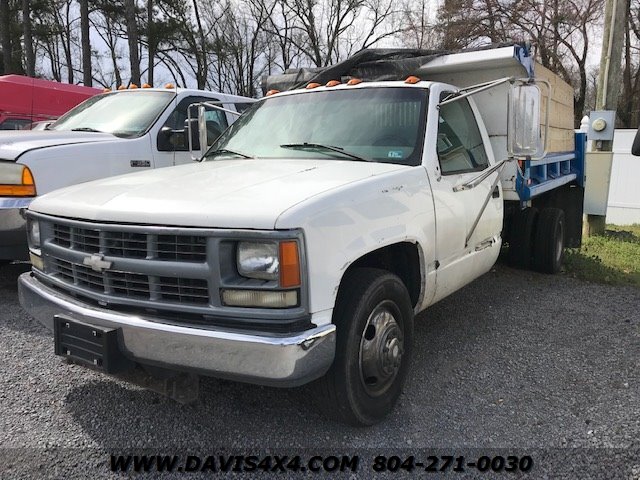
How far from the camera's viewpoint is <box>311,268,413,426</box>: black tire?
106 inches

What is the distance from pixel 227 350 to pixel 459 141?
2.54 meters

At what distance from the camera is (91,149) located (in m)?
5.11

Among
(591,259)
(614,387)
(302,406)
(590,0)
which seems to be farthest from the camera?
(590,0)

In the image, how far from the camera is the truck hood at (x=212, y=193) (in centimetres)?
242

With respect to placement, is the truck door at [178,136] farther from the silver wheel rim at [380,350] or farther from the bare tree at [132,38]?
the bare tree at [132,38]

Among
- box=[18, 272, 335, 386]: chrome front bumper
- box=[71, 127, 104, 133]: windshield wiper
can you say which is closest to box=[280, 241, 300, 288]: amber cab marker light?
box=[18, 272, 335, 386]: chrome front bumper

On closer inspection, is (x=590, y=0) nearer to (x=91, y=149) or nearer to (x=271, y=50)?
(x=271, y=50)

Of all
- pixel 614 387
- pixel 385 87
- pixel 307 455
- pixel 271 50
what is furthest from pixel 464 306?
pixel 271 50

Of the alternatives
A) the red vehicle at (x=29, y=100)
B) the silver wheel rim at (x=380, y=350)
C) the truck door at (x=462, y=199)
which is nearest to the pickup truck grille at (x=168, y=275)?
the silver wheel rim at (x=380, y=350)

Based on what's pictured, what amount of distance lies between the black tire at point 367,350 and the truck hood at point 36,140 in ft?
11.0

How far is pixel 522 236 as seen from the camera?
20.6 feet

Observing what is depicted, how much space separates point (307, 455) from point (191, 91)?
4686mm

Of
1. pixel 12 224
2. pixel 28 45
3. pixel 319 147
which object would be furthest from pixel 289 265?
pixel 28 45

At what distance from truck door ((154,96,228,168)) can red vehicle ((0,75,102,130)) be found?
20.1 ft
